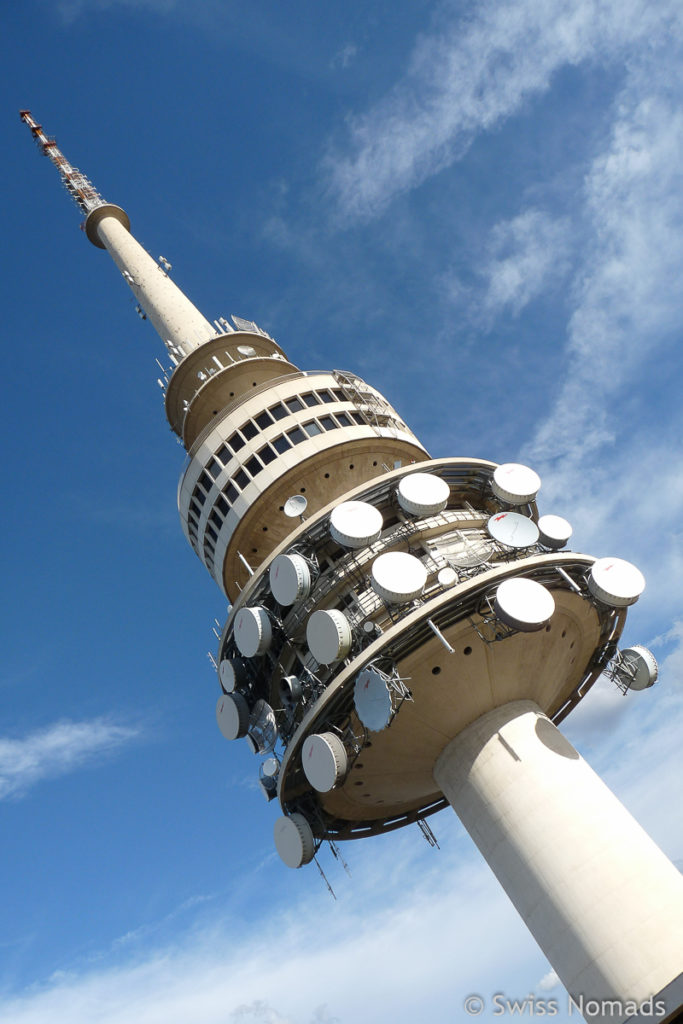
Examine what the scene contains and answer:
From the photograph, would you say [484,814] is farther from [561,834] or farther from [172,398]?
[172,398]

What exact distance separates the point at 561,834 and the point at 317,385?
21.1 meters

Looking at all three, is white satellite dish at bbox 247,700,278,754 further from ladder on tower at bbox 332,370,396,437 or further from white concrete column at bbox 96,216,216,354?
white concrete column at bbox 96,216,216,354

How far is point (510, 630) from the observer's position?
72.7 feet

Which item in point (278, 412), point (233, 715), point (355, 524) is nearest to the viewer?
point (355, 524)

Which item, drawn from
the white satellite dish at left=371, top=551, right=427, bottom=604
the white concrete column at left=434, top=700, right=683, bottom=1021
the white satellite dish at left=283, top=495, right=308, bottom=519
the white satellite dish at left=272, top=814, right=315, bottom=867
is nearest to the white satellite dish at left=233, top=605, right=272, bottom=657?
the white satellite dish at left=283, top=495, right=308, bottom=519


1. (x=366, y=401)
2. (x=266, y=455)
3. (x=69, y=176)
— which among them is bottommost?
(x=266, y=455)

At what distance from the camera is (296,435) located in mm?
30328

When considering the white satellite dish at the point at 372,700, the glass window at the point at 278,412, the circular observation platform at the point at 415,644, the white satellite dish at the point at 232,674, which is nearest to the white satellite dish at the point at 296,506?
the circular observation platform at the point at 415,644

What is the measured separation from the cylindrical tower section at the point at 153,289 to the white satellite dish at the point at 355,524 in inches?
689

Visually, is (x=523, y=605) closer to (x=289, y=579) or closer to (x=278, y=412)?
(x=289, y=579)

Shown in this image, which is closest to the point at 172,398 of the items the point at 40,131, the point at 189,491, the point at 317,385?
the point at 189,491

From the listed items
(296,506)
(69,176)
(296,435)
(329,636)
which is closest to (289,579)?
(329,636)

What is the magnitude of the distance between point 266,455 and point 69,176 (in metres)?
41.7

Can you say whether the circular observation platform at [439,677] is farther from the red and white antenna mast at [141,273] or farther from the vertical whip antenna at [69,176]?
the vertical whip antenna at [69,176]
